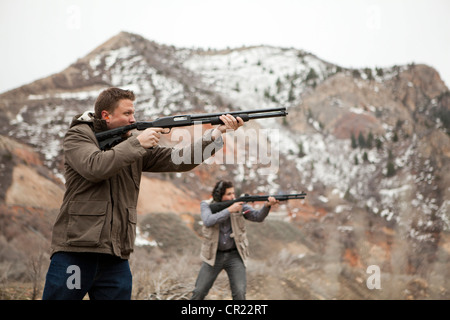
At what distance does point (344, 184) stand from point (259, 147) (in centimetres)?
579

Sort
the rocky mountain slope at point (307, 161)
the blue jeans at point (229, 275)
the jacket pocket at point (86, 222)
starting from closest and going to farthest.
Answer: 1. the jacket pocket at point (86, 222)
2. the blue jeans at point (229, 275)
3. the rocky mountain slope at point (307, 161)

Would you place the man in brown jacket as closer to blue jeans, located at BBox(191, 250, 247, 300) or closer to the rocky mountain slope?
blue jeans, located at BBox(191, 250, 247, 300)

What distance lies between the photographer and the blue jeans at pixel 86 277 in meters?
2.92

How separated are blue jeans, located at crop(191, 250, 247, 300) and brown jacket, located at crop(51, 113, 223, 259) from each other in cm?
294

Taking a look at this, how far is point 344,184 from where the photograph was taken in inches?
1057

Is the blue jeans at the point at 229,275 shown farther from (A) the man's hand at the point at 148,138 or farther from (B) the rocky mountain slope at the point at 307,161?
(B) the rocky mountain slope at the point at 307,161

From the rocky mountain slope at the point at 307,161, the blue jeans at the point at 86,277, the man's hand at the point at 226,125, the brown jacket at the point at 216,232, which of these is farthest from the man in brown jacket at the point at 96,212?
the rocky mountain slope at the point at 307,161

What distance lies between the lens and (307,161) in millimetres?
29141

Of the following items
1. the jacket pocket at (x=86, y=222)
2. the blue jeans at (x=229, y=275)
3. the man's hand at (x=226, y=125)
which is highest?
the man's hand at (x=226, y=125)

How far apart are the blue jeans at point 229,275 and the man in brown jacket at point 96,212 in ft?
9.31

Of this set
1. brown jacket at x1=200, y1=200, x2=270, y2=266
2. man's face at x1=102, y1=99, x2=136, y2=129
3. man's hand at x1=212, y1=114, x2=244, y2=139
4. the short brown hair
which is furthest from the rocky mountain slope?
the short brown hair

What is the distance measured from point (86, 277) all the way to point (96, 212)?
A: 0.43 meters

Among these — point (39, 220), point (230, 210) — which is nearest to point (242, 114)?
point (230, 210)

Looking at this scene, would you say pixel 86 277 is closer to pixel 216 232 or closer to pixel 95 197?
pixel 95 197
